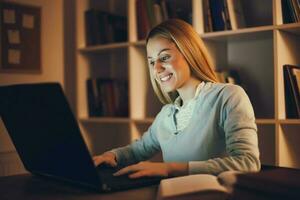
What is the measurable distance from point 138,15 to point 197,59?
1094 mm

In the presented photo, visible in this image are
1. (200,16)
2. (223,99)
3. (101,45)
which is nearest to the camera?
(223,99)

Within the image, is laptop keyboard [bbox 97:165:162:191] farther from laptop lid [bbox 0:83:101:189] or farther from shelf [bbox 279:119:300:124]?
shelf [bbox 279:119:300:124]

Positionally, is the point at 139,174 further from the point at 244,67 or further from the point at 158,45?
the point at 244,67

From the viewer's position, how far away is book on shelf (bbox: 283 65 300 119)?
1.96m

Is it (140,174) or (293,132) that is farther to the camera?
(293,132)

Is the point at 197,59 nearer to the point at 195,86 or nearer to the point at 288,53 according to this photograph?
the point at 195,86

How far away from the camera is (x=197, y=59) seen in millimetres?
1562

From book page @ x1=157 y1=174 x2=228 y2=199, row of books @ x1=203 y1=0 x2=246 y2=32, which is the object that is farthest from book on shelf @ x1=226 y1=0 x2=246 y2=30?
book page @ x1=157 y1=174 x2=228 y2=199

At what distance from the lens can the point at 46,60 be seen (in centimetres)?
284

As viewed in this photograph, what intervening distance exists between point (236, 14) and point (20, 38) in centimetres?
135

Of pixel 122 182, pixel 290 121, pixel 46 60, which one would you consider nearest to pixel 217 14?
pixel 290 121

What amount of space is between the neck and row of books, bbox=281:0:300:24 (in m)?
0.68

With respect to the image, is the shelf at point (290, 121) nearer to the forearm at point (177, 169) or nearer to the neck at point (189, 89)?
the neck at point (189, 89)

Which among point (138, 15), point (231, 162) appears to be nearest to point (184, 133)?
point (231, 162)
